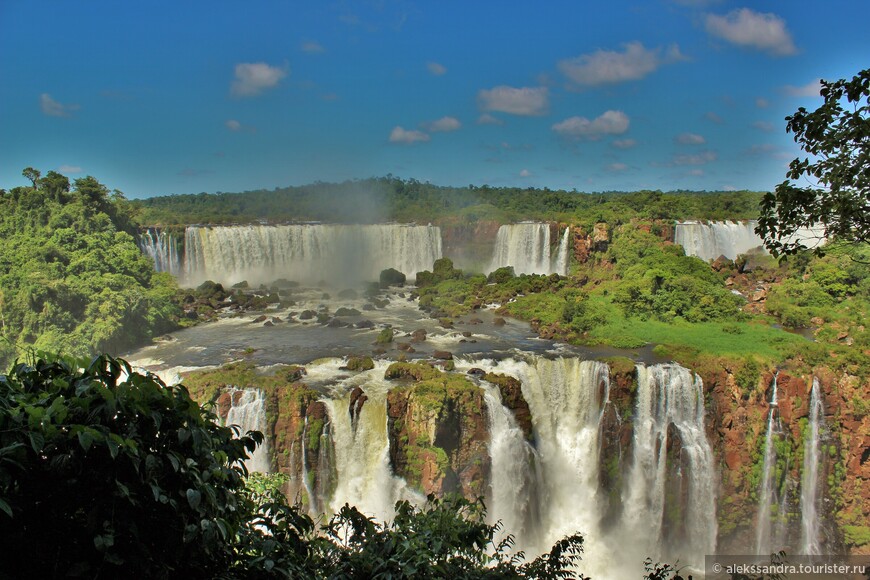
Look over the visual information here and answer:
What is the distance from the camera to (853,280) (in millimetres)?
23188

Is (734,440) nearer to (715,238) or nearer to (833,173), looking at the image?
(833,173)

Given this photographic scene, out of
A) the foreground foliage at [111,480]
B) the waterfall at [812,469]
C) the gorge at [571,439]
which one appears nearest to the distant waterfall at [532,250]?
the gorge at [571,439]

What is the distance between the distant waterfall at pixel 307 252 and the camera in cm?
3098

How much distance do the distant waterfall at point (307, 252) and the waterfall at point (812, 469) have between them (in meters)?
20.8

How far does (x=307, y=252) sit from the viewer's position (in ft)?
107

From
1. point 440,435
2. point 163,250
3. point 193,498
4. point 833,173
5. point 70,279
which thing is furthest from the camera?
point 163,250

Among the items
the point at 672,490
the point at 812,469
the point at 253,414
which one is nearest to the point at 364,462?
the point at 253,414

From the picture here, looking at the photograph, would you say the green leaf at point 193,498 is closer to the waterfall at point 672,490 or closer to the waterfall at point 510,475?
the waterfall at point 510,475

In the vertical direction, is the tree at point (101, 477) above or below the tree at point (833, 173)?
below

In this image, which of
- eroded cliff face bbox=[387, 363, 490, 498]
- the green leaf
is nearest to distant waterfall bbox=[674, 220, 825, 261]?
eroded cliff face bbox=[387, 363, 490, 498]

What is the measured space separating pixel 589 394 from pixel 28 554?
14.3m

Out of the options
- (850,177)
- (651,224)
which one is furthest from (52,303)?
(651,224)

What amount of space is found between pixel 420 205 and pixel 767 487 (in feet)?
97.7

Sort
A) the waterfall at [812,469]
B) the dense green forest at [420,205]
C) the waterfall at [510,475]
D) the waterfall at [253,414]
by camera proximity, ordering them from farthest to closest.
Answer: the dense green forest at [420,205] → the waterfall at [812,469] → the waterfall at [510,475] → the waterfall at [253,414]
